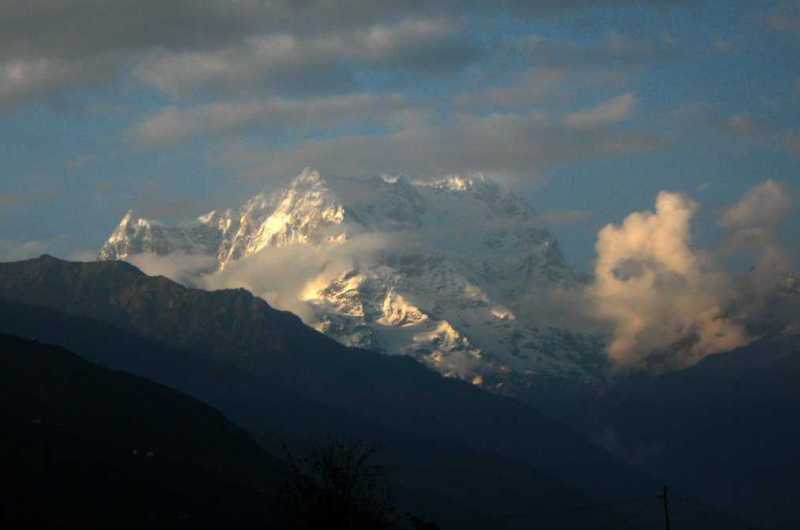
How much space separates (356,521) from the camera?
13725 centimetres

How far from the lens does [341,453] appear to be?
142250mm

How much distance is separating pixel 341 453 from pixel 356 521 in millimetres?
8017

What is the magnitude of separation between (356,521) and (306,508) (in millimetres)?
5172

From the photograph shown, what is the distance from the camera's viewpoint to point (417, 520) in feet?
452

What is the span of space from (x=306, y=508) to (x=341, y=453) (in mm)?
7263

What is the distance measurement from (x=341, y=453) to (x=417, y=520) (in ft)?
35.2

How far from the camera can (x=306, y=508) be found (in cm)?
13800

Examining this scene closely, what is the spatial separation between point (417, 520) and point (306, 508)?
36.3 feet
